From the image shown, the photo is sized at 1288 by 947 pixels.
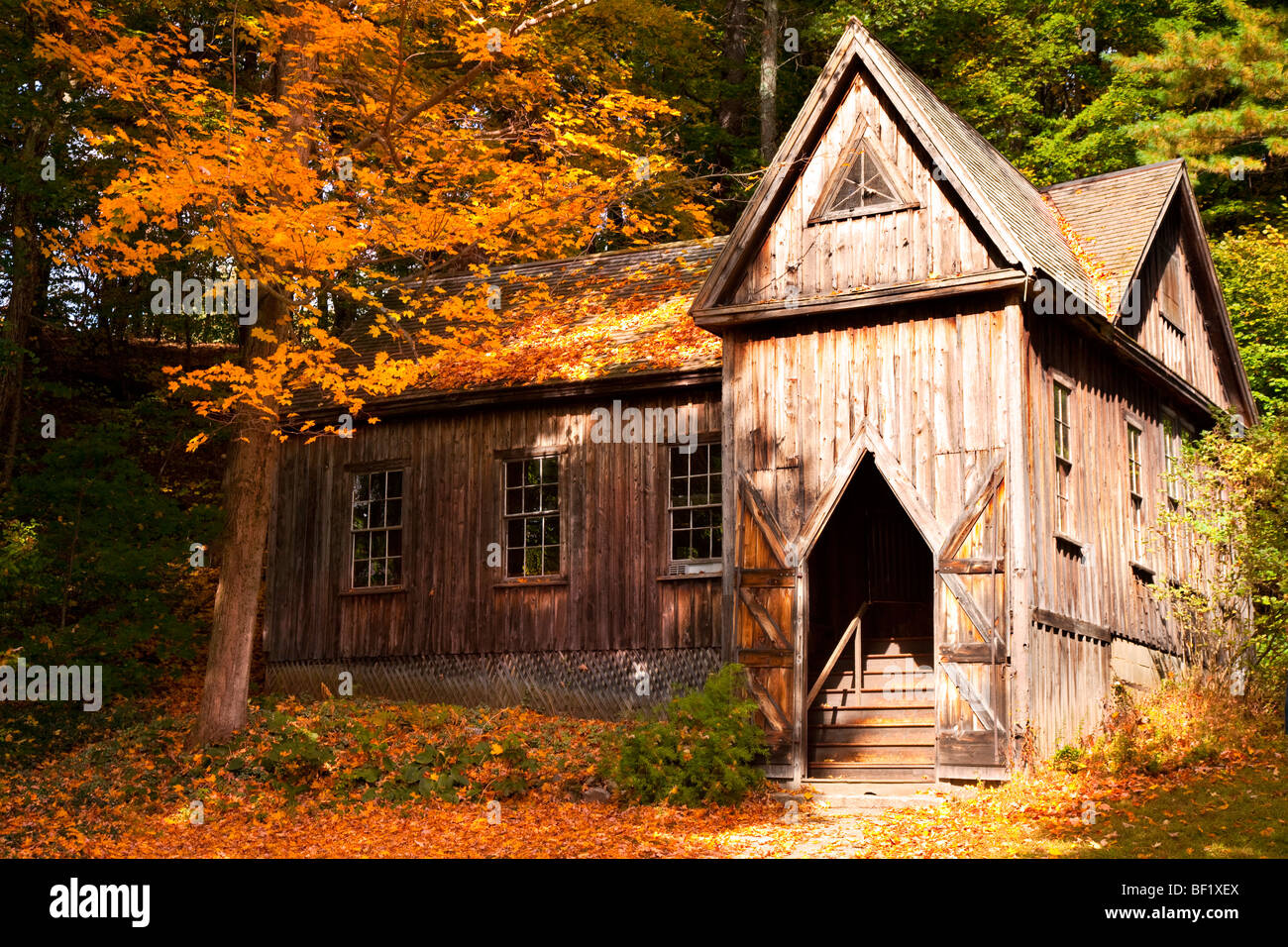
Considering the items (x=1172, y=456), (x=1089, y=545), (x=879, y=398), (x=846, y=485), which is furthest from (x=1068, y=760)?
(x=1172, y=456)

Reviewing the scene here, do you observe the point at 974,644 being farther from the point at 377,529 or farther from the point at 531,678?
the point at 377,529

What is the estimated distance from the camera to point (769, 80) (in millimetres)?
30797

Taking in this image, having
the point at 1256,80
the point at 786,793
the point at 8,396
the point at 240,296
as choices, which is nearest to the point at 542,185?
the point at 240,296

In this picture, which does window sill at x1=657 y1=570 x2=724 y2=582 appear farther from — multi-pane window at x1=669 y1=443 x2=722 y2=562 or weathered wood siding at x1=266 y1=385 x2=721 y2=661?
multi-pane window at x1=669 y1=443 x2=722 y2=562

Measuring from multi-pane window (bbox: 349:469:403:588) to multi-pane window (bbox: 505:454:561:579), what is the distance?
1978mm

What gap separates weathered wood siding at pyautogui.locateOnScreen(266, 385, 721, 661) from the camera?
746 inches

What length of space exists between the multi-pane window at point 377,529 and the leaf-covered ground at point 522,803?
11.5 ft

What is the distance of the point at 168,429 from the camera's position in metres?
30.2

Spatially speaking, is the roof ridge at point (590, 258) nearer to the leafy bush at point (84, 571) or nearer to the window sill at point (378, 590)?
the window sill at point (378, 590)

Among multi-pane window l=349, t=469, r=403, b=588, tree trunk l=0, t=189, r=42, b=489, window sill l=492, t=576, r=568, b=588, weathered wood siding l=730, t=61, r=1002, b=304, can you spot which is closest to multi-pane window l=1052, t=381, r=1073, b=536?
weathered wood siding l=730, t=61, r=1002, b=304

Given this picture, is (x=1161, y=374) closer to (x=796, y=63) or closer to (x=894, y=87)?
(x=894, y=87)

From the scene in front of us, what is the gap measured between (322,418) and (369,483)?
1.37 meters

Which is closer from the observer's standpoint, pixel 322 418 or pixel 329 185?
pixel 329 185

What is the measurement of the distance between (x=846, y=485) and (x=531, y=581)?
5.84m
